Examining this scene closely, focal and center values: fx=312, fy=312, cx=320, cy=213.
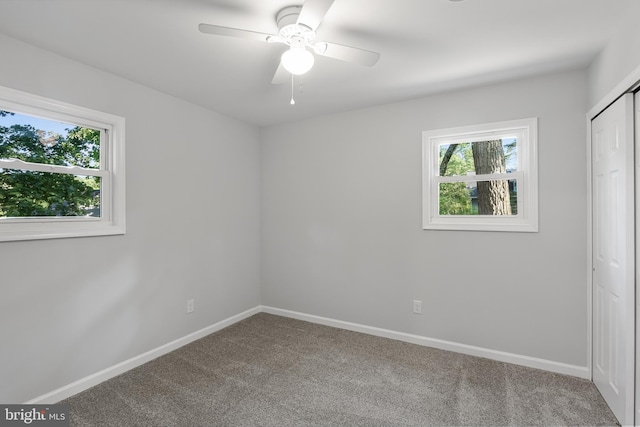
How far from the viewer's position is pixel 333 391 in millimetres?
2297

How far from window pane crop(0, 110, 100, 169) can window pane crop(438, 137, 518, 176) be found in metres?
3.06

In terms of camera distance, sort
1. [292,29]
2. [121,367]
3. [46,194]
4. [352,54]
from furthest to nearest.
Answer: [121,367] → [46,194] → [352,54] → [292,29]

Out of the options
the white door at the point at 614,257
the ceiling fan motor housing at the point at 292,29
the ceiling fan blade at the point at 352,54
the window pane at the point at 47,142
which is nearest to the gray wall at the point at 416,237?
the white door at the point at 614,257

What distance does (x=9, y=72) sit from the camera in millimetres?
1979

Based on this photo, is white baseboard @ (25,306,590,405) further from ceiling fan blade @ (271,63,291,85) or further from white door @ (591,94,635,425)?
ceiling fan blade @ (271,63,291,85)

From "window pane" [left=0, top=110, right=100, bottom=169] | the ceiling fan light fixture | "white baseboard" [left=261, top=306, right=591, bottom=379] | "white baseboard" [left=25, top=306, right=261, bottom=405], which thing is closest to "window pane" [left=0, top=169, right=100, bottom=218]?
"window pane" [left=0, top=110, right=100, bottom=169]

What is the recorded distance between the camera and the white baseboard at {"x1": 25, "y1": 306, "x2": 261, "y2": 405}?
7.05ft

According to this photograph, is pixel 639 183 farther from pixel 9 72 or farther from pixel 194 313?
pixel 9 72

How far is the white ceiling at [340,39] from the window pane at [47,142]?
0.52m

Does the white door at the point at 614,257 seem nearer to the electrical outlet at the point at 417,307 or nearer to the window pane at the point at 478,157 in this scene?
the window pane at the point at 478,157

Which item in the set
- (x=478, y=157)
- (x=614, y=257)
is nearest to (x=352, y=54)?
(x=478, y=157)

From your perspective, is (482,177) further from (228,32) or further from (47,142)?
(47,142)

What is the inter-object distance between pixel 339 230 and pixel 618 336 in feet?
7.72

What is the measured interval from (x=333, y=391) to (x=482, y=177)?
2219mm
